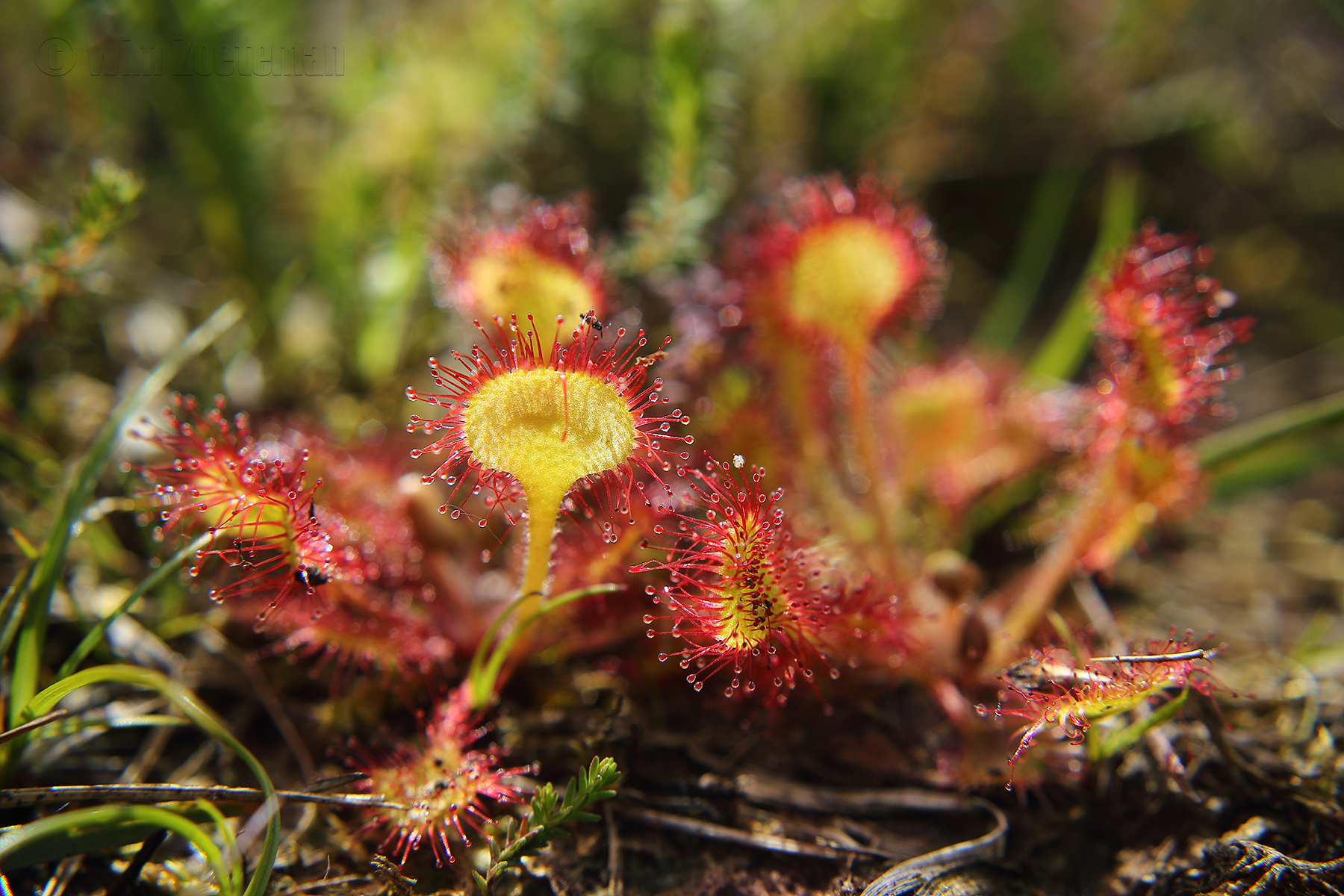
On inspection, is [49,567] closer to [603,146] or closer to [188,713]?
[188,713]

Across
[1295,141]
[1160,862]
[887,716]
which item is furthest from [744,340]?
[1295,141]

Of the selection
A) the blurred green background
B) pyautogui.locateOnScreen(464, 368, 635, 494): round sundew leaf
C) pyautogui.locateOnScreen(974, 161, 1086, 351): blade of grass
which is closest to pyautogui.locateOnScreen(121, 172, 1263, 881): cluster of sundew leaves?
pyautogui.locateOnScreen(464, 368, 635, 494): round sundew leaf

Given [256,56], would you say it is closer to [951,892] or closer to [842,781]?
[842,781]

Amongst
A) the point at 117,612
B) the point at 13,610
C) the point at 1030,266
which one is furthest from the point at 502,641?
the point at 1030,266

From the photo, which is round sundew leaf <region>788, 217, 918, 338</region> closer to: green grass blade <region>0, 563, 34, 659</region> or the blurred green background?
the blurred green background

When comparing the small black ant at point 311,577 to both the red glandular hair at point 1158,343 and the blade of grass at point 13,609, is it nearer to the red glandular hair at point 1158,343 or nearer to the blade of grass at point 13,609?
the blade of grass at point 13,609

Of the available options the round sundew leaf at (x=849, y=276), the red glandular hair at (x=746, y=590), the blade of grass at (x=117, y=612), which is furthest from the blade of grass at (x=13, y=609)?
the round sundew leaf at (x=849, y=276)

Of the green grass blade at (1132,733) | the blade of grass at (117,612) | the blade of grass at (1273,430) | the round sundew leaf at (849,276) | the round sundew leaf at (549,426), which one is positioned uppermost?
the round sundew leaf at (849,276)
